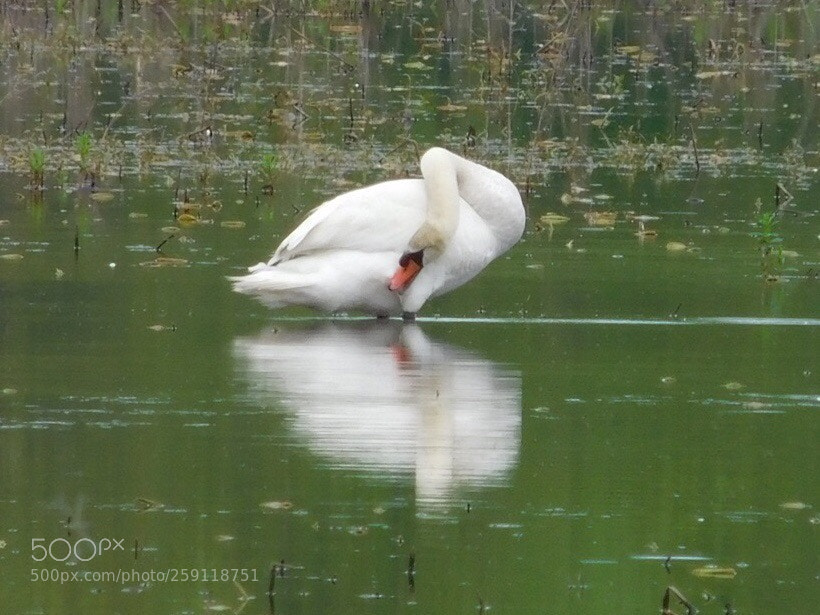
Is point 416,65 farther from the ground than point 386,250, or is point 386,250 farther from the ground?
point 386,250

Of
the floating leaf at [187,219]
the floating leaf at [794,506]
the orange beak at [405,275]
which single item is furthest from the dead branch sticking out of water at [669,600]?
the floating leaf at [187,219]

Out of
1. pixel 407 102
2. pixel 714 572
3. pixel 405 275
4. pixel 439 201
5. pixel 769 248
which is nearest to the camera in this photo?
pixel 714 572

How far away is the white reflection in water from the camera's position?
7.79m

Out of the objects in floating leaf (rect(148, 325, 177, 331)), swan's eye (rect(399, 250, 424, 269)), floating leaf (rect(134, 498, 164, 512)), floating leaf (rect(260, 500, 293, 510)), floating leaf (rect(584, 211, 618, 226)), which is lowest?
floating leaf (rect(584, 211, 618, 226))

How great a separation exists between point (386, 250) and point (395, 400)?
8.09ft

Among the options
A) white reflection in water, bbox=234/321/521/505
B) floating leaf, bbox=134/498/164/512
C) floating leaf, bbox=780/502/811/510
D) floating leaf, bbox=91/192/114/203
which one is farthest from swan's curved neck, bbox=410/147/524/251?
floating leaf, bbox=134/498/164/512

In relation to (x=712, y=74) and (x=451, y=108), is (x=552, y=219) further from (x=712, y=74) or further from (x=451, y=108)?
(x=712, y=74)

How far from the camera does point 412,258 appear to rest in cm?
1101

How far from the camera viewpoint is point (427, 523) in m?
7.00

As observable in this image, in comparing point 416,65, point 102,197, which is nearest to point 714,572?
point 102,197

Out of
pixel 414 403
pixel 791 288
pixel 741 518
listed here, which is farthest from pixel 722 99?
pixel 741 518

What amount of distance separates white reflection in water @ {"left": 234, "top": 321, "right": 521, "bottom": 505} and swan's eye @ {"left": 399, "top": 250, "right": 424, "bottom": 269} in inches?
13.3

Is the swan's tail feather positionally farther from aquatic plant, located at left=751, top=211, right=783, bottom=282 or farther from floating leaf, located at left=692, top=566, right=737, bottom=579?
floating leaf, located at left=692, top=566, right=737, bottom=579

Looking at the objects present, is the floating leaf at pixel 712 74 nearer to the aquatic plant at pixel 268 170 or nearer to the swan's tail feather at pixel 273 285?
the aquatic plant at pixel 268 170
